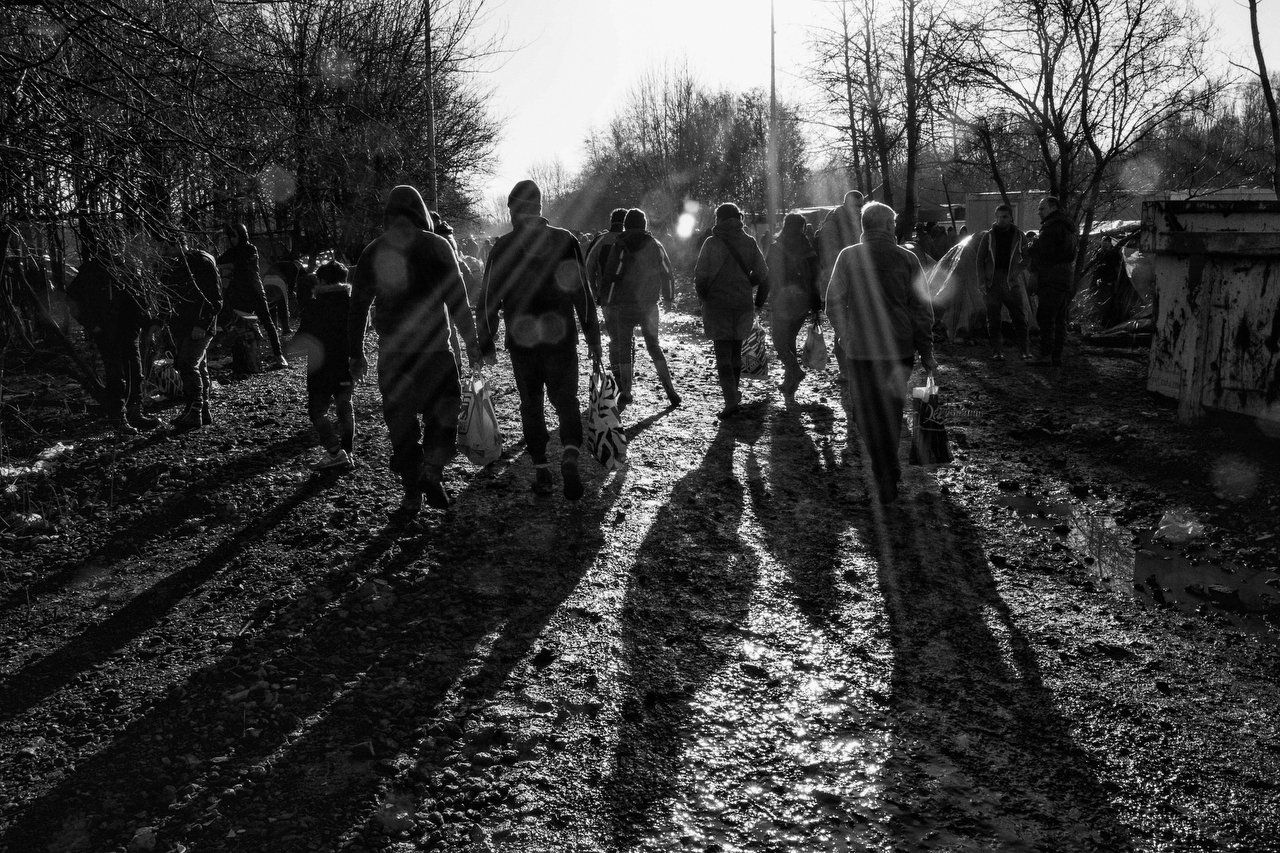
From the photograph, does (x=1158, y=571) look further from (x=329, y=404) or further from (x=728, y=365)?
(x=329, y=404)

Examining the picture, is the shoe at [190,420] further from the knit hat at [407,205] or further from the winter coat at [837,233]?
the winter coat at [837,233]

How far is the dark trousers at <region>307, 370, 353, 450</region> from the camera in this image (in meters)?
7.55

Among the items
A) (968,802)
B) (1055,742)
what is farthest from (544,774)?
(1055,742)

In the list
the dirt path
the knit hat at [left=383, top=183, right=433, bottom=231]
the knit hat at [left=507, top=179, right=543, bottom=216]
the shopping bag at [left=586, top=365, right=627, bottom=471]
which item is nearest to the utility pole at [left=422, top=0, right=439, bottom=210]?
the shopping bag at [left=586, top=365, right=627, bottom=471]

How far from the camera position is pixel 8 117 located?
5.81 metres

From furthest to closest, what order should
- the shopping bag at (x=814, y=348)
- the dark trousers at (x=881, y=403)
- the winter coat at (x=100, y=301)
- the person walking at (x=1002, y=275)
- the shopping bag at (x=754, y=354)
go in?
1. the person walking at (x=1002, y=275)
2. the shopping bag at (x=814, y=348)
3. the shopping bag at (x=754, y=354)
4. the winter coat at (x=100, y=301)
5. the dark trousers at (x=881, y=403)

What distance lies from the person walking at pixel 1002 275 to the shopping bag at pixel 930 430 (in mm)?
6564

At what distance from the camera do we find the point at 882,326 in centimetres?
638

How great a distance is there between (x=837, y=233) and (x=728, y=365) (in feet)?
10.6

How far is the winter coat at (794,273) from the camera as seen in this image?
10078 mm

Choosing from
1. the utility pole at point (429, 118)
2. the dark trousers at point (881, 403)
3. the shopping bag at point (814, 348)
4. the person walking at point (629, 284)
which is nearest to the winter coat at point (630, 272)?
the person walking at point (629, 284)

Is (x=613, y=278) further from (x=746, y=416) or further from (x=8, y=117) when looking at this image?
(x=8, y=117)

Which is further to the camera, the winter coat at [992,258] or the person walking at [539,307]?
the winter coat at [992,258]

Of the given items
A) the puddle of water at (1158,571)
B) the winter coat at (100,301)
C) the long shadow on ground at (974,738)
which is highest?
the winter coat at (100,301)
